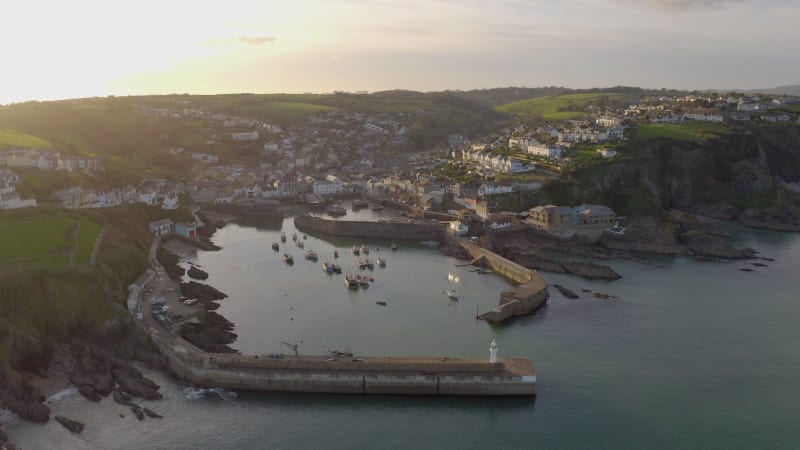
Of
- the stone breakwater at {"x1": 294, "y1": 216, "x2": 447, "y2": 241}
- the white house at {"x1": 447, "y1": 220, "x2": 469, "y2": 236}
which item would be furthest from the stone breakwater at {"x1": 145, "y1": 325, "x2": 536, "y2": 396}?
the stone breakwater at {"x1": 294, "y1": 216, "x2": 447, "y2": 241}

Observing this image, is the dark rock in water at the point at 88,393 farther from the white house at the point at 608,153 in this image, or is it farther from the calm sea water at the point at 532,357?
the white house at the point at 608,153

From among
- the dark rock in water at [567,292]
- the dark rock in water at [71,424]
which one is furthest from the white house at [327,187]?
the dark rock in water at [71,424]

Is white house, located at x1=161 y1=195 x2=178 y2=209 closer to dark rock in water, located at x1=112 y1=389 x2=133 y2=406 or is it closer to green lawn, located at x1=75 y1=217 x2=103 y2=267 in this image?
green lawn, located at x1=75 y1=217 x2=103 y2=267

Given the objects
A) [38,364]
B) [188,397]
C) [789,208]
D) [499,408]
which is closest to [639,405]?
[499,408]

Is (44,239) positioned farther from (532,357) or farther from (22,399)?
(532,357)

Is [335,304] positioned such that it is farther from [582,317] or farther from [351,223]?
[351,223]

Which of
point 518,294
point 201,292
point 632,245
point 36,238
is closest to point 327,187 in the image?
point 632,245
